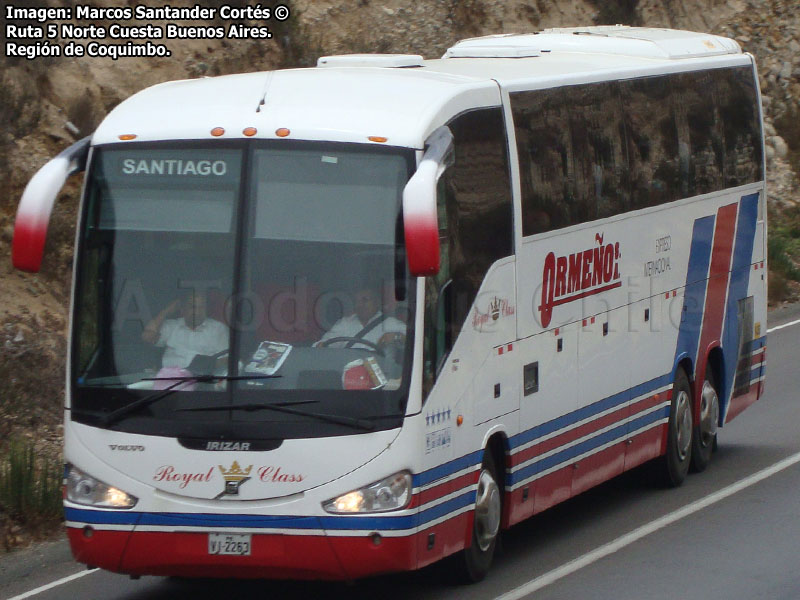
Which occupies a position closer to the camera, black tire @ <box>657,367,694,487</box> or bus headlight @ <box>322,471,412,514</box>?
bus headlight @ <box>322,471,412,514</box>

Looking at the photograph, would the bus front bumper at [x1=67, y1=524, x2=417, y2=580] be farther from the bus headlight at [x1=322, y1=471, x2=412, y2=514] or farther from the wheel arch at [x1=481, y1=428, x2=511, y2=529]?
the wheel arch at [x1=481, y1=428, x2=511, y2=529]

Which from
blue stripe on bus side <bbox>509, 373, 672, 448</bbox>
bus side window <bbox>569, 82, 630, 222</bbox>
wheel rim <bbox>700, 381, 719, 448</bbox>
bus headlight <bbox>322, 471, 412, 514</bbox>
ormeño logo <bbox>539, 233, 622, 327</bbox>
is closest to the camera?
bus headlight <bbox>322, 471, 412, 514</bbox>

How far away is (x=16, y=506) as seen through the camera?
11328 mm

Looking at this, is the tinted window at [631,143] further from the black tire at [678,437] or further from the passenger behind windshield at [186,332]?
the passenger behind windshield at [186,332]

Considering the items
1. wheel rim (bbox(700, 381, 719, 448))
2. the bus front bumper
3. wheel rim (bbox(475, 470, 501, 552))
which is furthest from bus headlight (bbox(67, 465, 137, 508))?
wheel rim (bbox(700, 381, 719, 448))

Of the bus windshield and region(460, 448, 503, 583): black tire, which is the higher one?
the bus windshield

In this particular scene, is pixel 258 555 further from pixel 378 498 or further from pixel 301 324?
pixel 301 324

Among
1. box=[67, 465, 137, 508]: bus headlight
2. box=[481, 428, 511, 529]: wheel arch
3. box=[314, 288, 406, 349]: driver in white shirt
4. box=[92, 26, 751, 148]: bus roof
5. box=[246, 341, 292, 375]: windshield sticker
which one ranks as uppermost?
box=[92, 26, 751, 148]: bus roof

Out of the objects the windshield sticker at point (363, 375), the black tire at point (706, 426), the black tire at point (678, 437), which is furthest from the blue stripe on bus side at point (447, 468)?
the black tire at point (706, 426)

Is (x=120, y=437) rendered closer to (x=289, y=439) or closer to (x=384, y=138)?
(x=289, y=439)

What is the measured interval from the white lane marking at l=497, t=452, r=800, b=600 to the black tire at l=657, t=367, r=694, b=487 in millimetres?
454

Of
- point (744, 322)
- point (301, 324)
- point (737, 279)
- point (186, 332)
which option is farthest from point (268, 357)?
point (744, 322)

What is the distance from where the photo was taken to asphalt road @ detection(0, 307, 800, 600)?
9375mm

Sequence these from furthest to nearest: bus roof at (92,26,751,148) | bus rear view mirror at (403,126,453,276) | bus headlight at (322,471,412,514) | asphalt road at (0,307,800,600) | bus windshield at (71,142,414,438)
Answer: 1. asphalt road at (0,307,800,600)
2. bus roof at (92,26,751,148)
3. bus windshield at (71,142,414,438)
4. bus headlight at (322,471,412,514)
5. bus rear view mirror at (403,126,453,276)
